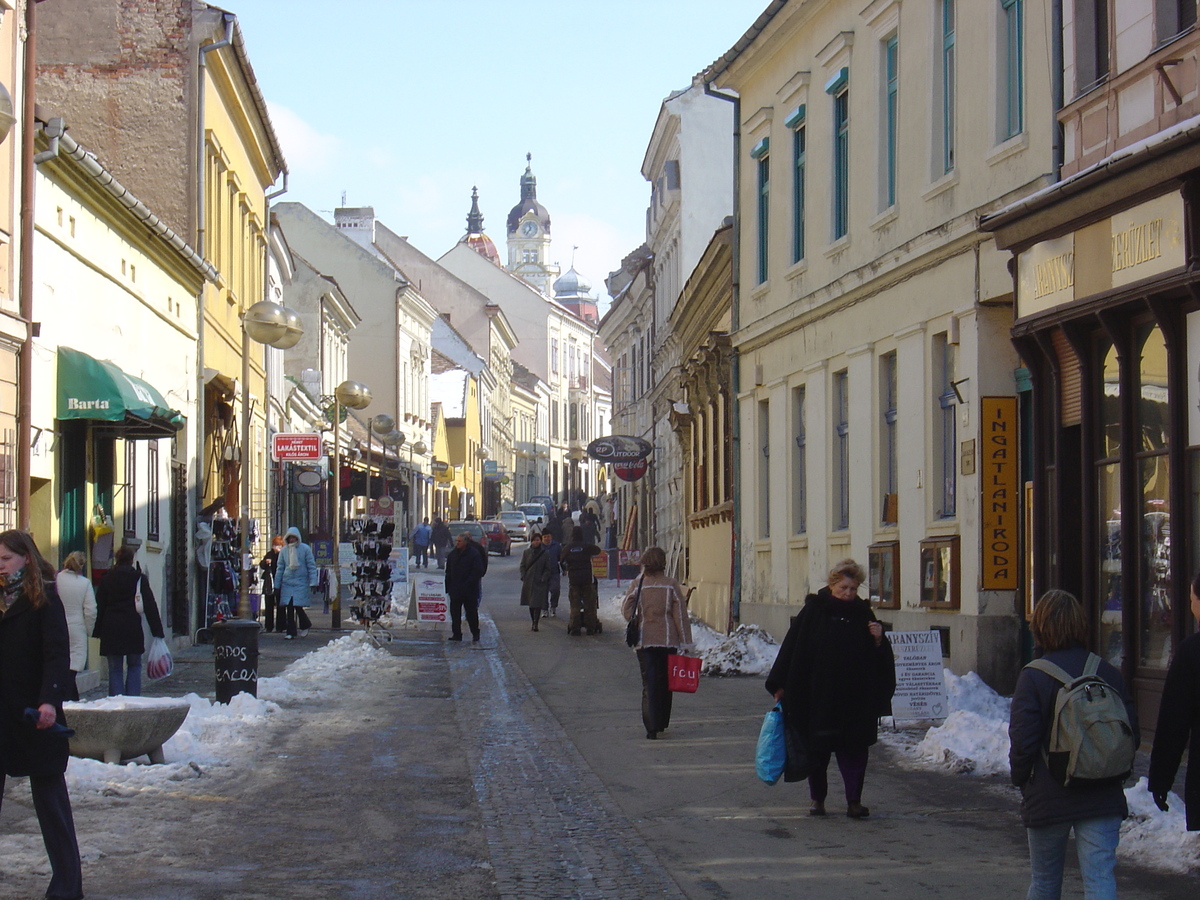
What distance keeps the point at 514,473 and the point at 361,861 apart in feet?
310

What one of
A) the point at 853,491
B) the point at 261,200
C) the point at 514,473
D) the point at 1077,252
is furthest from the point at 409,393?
the point at 1077,252

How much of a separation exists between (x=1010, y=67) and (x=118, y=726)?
9.51 m

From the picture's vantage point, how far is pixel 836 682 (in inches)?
364

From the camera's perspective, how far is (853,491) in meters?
18.7

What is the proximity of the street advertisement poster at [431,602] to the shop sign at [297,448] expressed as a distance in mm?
2845

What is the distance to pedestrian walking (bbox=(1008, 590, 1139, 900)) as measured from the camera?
19.5ft

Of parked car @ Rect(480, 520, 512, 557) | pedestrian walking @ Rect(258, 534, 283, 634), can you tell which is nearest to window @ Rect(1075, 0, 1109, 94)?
pedestrian walking @ Rect(258, 534, 283, 634)

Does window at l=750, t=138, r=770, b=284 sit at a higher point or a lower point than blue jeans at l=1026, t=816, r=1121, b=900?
higher

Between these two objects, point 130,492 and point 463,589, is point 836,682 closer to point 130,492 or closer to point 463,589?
point 130,492

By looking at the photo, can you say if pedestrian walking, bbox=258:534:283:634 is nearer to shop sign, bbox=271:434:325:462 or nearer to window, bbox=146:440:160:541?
shop sign, bbox=271:434:325:462

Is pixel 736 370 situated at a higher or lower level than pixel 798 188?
lower

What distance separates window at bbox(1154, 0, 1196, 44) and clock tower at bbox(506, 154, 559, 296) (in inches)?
5908

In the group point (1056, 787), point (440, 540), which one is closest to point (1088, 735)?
point (1056, 787)

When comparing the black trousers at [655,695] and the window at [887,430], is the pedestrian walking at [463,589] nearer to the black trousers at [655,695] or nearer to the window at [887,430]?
the window at [887,430]
